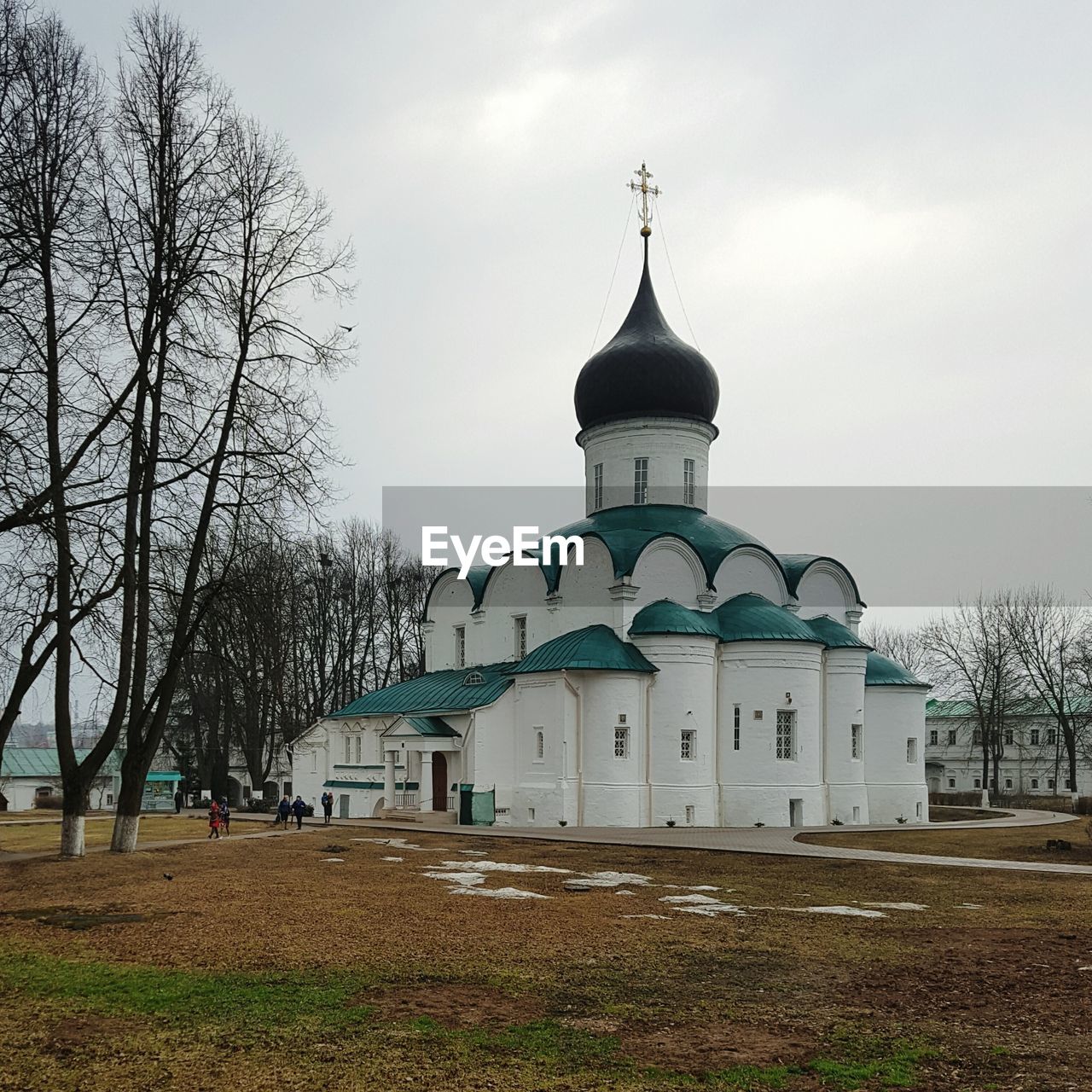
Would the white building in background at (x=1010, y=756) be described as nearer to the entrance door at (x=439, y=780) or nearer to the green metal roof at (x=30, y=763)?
the entrance door at (x=439, y=780)

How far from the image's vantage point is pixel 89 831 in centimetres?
2669

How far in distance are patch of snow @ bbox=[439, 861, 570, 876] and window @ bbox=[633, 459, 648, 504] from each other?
1864 centimetres

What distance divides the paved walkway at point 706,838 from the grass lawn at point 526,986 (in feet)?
13.4

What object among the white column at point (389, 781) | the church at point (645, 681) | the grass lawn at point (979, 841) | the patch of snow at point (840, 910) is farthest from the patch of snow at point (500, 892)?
the white column at point (389, 781)

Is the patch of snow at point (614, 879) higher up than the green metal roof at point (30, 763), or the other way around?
the patch of snow at point (614, 879)

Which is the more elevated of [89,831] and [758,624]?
[758,624]

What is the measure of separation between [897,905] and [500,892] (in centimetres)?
526

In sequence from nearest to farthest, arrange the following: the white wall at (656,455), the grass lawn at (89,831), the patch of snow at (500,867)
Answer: the patch of snow at (500,867) → the grass lawn at (89,831) → the white wall at (656,455)

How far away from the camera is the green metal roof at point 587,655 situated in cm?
3034

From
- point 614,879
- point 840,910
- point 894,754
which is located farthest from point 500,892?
point 894,754

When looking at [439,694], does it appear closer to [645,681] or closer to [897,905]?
[645,681]

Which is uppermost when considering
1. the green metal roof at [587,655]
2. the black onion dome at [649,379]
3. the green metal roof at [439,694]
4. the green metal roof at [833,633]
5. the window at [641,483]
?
the black onion dome at [649,379]

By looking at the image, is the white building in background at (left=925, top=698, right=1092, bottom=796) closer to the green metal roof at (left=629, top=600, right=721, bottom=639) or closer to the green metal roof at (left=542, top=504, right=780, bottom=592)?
the green metal roof at (left=542, top=504, right=780, bottom=592)

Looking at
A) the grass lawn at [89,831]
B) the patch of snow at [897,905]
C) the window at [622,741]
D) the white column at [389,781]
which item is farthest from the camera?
the white column at [389,781]
